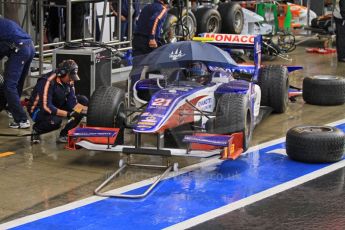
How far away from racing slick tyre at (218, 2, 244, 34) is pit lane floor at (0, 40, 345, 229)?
8.75 m

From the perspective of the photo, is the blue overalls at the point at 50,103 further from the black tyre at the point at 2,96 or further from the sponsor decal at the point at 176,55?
the sponsor decal at the point at 176,55

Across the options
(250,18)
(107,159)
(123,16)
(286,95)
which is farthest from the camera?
(250,18)

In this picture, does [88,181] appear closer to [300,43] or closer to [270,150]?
[270,150]

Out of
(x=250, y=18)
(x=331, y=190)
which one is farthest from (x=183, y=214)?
(x=250, y=18)

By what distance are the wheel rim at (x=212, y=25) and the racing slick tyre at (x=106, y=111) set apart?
9.68 metres

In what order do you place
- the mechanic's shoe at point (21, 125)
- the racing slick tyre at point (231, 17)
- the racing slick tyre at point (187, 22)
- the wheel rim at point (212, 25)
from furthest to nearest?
the racing slick tyre at point (231, 17)
the wheel rim at point (212, 25)
the racing slick tyre at point (187, 22)
the mechanic's shoe at point (21, 125)

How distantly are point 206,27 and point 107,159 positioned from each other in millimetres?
9663

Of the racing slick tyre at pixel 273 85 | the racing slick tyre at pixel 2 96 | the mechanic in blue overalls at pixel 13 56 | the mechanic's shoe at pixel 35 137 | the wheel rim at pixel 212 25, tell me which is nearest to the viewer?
the mechanic's shoe at pixel 35 137

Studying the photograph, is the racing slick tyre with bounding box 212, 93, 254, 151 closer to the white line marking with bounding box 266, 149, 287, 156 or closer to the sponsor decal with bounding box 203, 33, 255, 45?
the white line marking with bounding box 266, 149, 287, 156

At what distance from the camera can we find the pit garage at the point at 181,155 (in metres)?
7.26

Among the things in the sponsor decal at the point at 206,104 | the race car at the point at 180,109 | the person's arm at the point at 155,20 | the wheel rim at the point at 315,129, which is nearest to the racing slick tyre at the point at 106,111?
the race car at the point at 180,109

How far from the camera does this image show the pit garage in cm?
726

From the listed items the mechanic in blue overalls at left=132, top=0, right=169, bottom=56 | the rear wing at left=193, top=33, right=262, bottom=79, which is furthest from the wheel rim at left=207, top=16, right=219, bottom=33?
the rear wing at left=193, top=33, right=262, bottom=79

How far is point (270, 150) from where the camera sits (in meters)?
9.72
